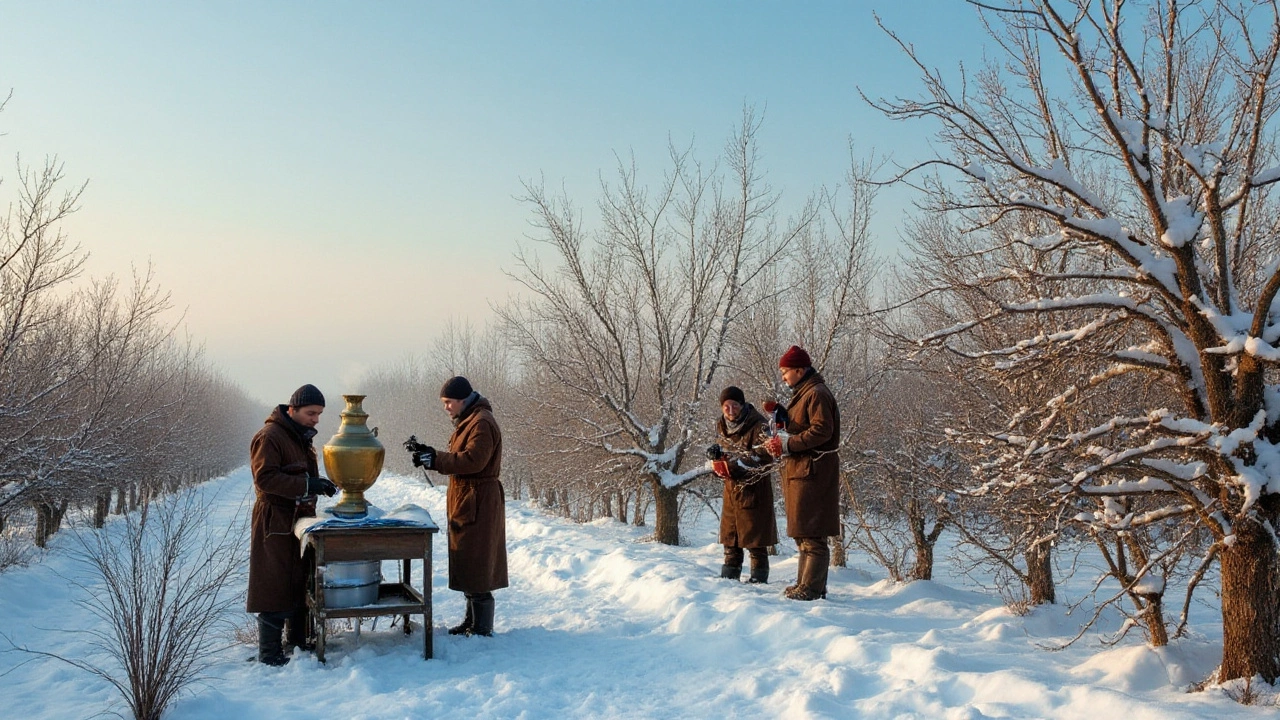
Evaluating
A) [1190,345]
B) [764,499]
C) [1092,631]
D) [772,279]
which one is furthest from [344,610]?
[772,279]

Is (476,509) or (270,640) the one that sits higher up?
(476,509)

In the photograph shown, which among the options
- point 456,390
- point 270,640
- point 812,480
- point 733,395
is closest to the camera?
point 270,640

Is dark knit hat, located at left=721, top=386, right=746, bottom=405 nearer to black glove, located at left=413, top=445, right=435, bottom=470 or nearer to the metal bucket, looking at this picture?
black glove, located at left=413, top=445, right=435, bottom=470

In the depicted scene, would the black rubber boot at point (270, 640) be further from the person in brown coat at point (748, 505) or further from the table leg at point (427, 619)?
the person in brown coat at point (748, 505)

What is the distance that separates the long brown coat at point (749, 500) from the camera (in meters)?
7.85

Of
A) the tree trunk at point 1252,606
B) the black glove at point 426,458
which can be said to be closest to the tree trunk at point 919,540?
the tree trunk at point 1252,606

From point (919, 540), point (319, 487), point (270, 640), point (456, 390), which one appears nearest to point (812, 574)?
point (456, 390)

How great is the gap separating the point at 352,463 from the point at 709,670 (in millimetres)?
2657

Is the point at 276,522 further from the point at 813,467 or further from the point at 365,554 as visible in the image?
the point at 813,467

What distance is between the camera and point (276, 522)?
5.74 metres

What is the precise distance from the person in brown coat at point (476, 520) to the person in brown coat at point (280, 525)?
2.94ft

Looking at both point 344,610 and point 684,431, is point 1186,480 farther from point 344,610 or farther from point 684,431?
point 684,431

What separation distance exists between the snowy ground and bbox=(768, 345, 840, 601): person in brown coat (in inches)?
14.4

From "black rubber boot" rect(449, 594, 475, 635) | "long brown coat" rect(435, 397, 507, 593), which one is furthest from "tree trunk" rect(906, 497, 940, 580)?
"black rubber boot" rect(449, 594, 475, 635)
